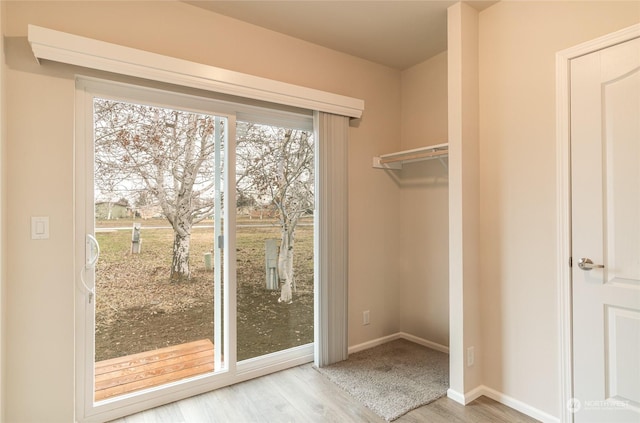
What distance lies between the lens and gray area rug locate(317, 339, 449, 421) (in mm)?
2205

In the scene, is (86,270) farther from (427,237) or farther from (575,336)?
(575,336)

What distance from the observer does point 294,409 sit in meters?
2.14

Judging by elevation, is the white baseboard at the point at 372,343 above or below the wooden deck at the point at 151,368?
below

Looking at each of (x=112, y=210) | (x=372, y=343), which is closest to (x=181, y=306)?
(x=112, y=210)

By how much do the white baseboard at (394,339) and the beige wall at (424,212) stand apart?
0.03 meters

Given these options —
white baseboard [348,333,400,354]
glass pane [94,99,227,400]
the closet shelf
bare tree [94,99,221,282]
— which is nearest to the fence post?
glass pane [94,99,227,400]

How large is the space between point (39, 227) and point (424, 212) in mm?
2800

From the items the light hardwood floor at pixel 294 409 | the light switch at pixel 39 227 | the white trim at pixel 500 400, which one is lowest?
the light hardwood floor at pixel 294 409

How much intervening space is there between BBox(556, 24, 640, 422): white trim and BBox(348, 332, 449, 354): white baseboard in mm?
1104

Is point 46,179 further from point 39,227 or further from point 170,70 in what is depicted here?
point 170,70

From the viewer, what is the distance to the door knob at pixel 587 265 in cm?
179

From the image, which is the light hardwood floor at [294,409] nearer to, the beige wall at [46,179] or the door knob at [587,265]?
the beige wall at [46,179]

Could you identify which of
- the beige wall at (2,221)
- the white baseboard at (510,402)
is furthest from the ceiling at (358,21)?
the white baseboard at (510,402)

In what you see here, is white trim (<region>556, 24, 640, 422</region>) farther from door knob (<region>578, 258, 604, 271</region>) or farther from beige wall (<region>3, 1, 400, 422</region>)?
beige wall (<region>3, 1, 400, 422</region>)
